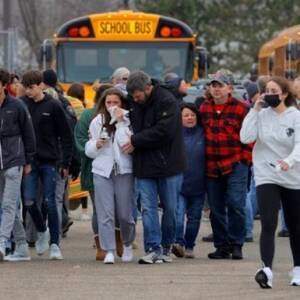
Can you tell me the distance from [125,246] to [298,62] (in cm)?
1206

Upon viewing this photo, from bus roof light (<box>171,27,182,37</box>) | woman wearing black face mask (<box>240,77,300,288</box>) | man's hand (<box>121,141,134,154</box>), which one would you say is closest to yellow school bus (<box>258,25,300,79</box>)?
bus roof light (<box>171,27,182,37</box>)

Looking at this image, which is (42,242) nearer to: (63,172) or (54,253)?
(54,253)

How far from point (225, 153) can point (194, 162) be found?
0.35m

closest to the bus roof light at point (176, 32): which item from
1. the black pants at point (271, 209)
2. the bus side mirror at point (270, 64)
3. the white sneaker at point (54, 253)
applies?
the bus side mirror at point (270, 64)

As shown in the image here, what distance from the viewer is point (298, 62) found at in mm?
24766

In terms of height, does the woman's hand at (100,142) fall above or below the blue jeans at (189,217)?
A: above

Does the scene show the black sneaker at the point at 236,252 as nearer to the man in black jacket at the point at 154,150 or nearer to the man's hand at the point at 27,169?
the man in black jacket at the point at 154,150

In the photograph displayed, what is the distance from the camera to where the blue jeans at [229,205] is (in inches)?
526

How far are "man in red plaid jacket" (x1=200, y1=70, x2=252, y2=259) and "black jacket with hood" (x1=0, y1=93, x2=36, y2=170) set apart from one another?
1716 mm

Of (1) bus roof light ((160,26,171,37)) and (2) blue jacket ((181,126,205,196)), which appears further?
(1) bus roof light ((160,26,171,37))

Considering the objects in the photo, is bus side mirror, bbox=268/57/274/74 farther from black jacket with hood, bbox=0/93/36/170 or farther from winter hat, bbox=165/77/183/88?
black jacket with hood, bbox=0/93/36/170

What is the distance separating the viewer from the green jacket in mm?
13430

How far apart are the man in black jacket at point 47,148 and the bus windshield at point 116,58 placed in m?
11.0

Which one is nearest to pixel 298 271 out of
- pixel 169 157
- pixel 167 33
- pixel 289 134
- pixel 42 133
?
pixel 289 134
